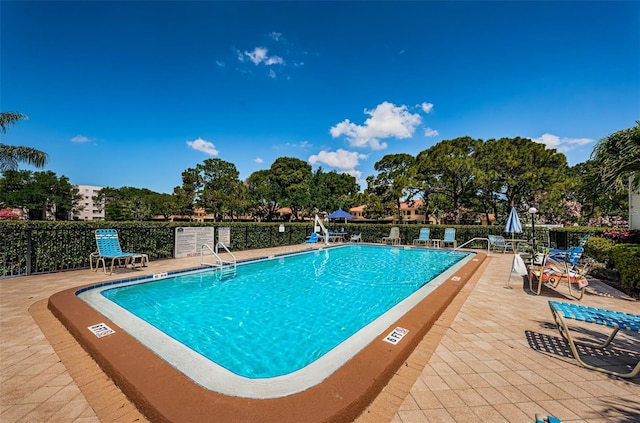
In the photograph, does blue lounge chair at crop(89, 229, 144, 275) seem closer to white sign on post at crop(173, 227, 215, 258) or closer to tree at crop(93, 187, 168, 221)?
white sign on post at crop(173, 227, 215, 258)

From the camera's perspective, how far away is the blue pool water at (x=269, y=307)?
3.67m

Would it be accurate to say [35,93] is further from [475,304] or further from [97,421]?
[475,304]

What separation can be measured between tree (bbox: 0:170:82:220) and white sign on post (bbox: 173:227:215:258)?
4659 centimetres

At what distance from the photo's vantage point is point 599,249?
25.8 ft

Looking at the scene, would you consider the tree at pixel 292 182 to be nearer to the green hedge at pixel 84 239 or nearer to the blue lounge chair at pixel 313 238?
the blue lounge chair at pixel 313 238

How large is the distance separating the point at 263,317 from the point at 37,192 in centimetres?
5569

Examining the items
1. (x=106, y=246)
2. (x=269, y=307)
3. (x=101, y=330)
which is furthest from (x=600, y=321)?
(x=106, y=246)

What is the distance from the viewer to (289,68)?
16047mm

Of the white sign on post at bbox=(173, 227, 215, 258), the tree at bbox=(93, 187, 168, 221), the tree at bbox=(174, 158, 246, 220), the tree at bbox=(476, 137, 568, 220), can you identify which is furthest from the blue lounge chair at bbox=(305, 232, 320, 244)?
the tree at bbox=(93, 187, 168, 221)

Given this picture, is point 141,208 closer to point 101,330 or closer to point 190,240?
point 190,240

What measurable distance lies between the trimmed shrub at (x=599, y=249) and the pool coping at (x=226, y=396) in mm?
8002

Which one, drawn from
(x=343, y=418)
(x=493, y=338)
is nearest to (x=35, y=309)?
(x=343, y=418)

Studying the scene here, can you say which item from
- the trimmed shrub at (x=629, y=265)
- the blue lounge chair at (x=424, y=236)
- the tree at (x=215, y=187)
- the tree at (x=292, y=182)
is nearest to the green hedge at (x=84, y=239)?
the blue lounge chair at (x=424, y=236)

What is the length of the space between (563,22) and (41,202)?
6171 cm
